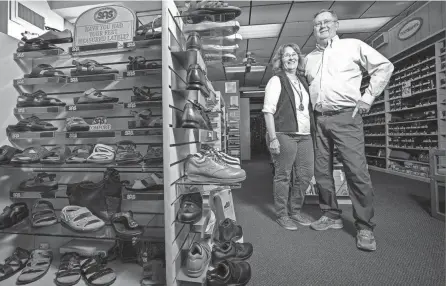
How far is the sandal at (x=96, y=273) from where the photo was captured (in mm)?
1405

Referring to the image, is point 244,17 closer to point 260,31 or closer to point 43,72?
point 260,31

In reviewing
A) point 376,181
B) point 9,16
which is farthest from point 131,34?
point 376,181

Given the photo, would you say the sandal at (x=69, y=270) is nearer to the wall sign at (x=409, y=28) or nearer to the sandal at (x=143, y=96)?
the sandal at (x=143, y=96)

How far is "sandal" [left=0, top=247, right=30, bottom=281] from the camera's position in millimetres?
1491

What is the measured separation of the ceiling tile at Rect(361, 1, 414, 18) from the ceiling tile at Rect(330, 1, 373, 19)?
0.52 feet

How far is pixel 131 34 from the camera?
1.75 m

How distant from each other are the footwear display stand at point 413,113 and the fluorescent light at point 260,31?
9.29ft

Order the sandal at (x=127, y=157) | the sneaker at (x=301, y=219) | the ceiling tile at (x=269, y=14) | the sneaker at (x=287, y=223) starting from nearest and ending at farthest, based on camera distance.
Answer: the sandal at (x=127, y=157) < the sneaker at (x=287, y=223) < the sneaker at (x=301, y=219) < the ceiling tile at (x=269, y=14)

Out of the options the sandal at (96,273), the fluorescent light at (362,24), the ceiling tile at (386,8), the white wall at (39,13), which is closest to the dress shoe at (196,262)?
the sandal at (96,273)

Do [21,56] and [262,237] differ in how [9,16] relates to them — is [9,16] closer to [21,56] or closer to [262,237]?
[21,56]

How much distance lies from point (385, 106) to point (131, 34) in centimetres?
626

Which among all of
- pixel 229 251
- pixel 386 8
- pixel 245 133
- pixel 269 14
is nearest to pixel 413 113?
pixel 386 8

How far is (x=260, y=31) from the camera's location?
6.05 m

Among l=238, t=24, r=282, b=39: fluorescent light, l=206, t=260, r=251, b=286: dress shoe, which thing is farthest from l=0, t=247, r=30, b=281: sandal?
l=238, t=24, r=282, b=39: fluorescent light
